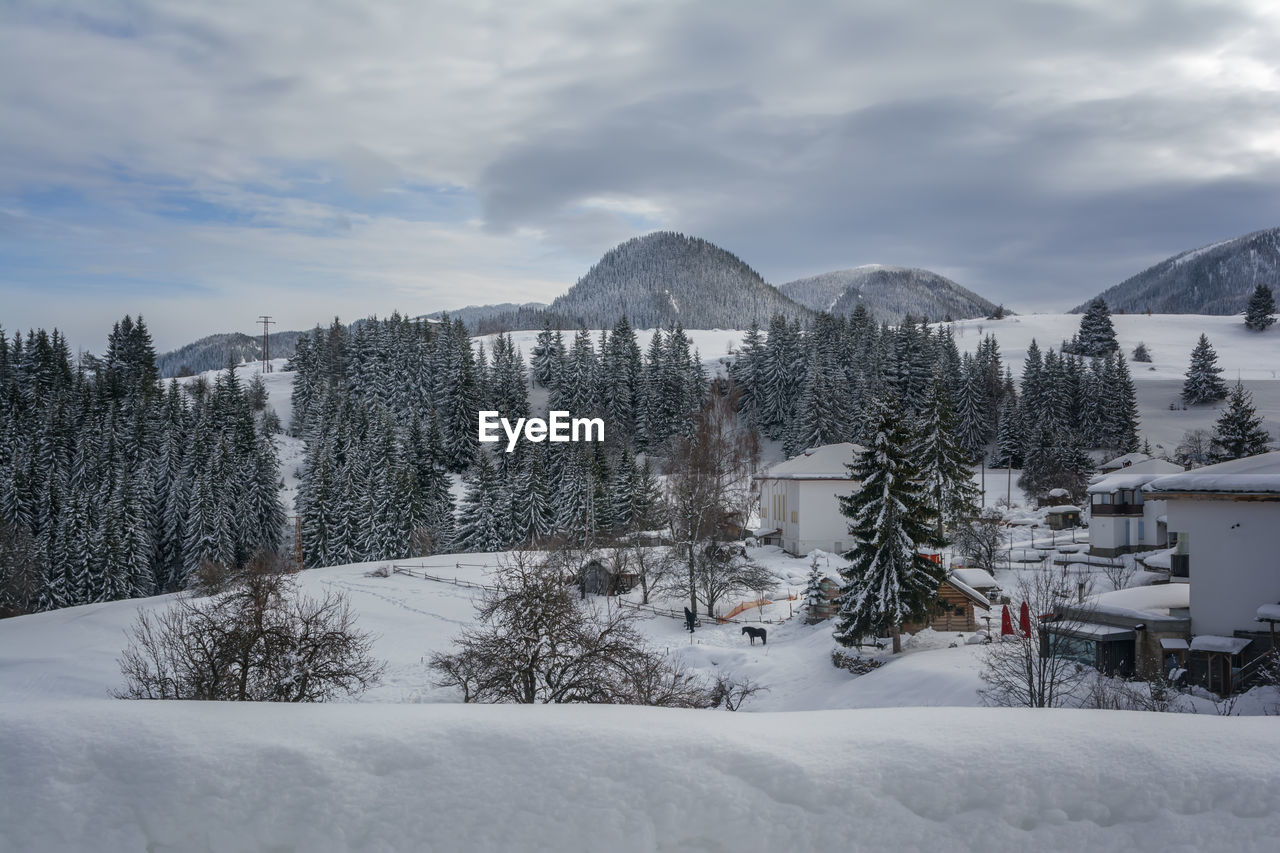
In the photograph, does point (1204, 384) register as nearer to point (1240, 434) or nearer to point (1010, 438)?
point (1010, 438)

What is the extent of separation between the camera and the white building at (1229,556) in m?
20.5

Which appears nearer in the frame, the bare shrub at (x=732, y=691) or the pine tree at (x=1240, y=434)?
the bare shrub at (x=732, y=691)

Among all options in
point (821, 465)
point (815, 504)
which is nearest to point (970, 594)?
point (815, 504)

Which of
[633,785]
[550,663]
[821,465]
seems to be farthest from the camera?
[821,465]

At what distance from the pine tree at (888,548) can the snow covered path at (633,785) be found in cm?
2434

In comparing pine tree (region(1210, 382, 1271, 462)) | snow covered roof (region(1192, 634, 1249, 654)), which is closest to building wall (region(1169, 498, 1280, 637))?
snow covered roof (region(1192, 634, 1249, 654))

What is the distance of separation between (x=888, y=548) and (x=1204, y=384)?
9381 centimetres

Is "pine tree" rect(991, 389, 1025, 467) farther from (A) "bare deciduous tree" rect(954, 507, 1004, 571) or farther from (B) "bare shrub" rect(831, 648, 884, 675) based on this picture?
(B) "bare shrub" rect(831, 648, 884, 675)

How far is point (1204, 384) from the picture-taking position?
100250mm

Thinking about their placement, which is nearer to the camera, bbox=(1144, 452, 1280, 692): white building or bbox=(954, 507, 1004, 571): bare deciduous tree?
bbox=(1144, 452, 1280, 692): white building

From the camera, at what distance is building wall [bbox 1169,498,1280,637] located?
20750 millimetres

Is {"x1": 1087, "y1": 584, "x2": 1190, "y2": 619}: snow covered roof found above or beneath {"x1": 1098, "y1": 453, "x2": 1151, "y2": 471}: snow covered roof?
beneath

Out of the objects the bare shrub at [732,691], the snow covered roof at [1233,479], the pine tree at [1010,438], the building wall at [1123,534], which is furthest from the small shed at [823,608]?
the pine tree at [1010,438]

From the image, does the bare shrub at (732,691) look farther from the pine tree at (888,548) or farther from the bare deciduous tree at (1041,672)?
the bare deciduous tree at (1041,672)
